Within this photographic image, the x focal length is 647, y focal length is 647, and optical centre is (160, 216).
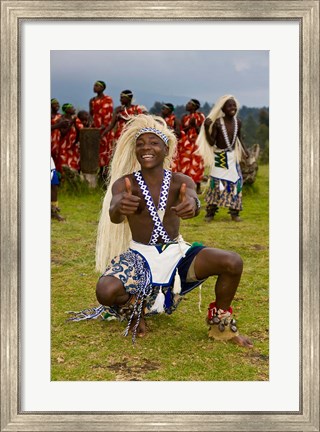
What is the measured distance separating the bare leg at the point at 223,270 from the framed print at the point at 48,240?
1.53 ft

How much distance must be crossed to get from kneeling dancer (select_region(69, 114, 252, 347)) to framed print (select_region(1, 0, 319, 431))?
0.58 meters

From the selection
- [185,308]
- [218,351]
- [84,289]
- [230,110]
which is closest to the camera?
[218,351]

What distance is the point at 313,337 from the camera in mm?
3326

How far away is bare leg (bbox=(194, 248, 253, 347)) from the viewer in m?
3.98

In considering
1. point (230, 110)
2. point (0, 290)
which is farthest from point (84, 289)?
point (230, 110)

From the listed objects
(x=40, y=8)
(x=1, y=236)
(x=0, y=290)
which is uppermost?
(x=40, y=8)

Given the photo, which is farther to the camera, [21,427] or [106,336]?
[106,336]

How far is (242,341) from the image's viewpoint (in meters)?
→ 4.07

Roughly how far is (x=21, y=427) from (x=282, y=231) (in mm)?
1682

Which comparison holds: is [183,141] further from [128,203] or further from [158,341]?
[128,203]

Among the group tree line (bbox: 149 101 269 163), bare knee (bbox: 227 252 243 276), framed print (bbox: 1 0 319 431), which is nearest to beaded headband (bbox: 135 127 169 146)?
framed print (bbox: 1 0 319 431)

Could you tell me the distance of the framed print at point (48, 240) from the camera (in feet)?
10.7

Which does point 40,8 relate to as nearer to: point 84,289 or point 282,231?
point 282,231

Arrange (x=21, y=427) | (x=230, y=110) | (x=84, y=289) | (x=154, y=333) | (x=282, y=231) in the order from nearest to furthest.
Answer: (x=21, y=427) → (x=282, y=231) → (x=154, y=333) → (x=84, y=289) → (x=230, y=110)
